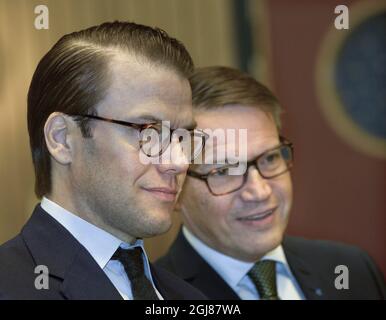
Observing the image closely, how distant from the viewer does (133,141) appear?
1433mm

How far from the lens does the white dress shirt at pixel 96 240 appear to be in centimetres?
144

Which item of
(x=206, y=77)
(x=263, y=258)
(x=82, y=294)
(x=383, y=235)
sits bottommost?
(x=383, y=235)

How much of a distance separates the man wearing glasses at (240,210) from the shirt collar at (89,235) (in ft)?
A: 1.93

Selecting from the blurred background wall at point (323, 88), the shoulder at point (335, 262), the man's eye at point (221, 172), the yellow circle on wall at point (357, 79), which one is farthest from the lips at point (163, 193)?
the yellow circle on wall at point (357, 79)

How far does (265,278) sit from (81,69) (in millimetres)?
881

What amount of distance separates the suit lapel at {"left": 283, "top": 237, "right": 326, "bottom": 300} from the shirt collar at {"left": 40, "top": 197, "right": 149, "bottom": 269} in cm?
79

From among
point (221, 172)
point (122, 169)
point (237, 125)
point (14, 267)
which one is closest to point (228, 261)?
point (221, 172)

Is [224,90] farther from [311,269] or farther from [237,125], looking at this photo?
[311,269]

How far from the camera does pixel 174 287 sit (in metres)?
1.61

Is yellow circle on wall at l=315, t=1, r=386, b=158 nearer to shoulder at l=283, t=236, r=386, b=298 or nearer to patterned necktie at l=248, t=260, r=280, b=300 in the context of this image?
shoulder at l=283, t=236, r=386, b=298

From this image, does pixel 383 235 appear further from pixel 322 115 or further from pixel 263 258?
pixel 263 258
